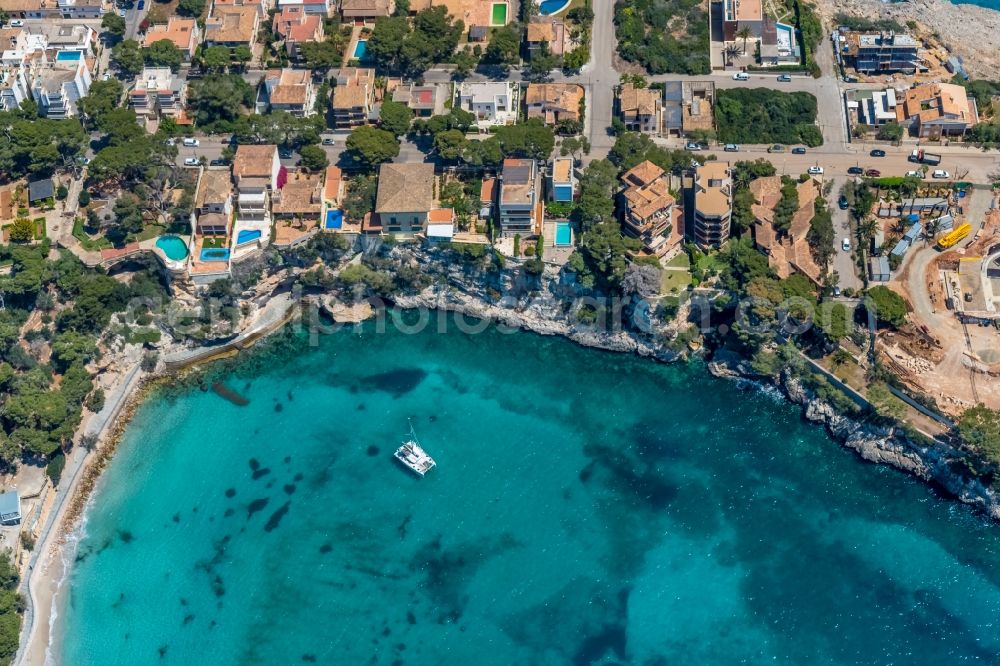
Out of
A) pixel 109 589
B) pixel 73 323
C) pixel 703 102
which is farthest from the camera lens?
pixel 703 102

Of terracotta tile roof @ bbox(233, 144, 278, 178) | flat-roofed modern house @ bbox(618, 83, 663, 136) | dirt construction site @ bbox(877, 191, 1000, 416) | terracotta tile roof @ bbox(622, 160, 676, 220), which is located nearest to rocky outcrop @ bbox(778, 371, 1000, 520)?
dirt construction site @ bbox(877, 191, 1000, 416)

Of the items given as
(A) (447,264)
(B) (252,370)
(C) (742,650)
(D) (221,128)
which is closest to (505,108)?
(A) (447,264)

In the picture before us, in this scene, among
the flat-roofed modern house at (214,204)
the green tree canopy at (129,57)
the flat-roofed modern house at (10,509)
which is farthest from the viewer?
the green tree canopy at (129,57)

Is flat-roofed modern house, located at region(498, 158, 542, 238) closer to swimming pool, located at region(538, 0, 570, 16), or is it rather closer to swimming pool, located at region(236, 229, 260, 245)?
swimming pool, located at region(236, 229, 260, 245)

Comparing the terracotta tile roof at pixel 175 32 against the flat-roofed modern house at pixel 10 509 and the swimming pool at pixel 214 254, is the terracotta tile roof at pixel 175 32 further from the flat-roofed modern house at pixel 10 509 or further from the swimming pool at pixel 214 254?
the flat-roofed modern house at pixel 10 509

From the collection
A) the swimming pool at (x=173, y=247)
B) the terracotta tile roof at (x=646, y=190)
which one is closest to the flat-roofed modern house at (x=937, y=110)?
the terracotta tile roof at (x=646, y=190)

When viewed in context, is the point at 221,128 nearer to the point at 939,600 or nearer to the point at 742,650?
the point at 742,650
